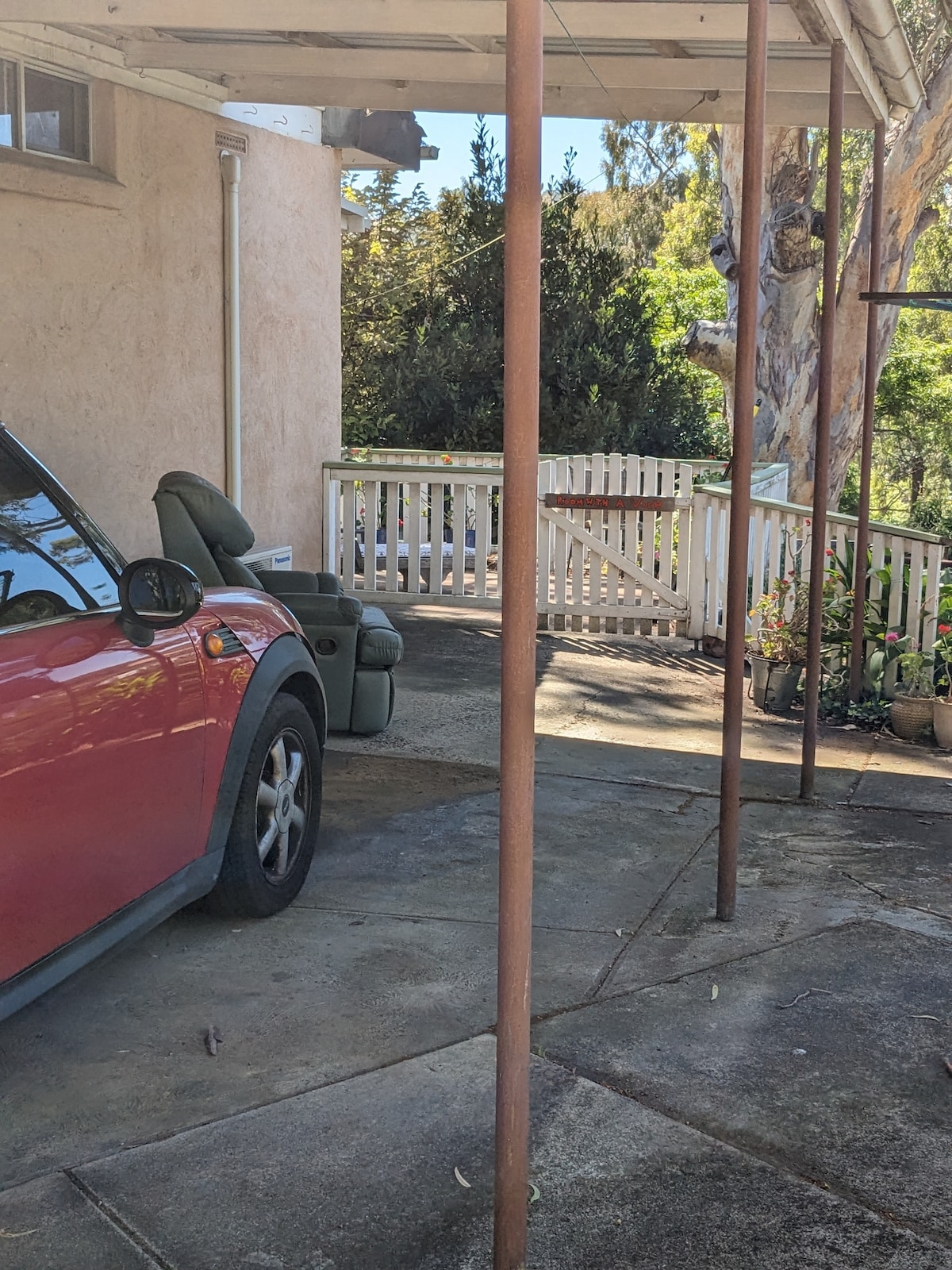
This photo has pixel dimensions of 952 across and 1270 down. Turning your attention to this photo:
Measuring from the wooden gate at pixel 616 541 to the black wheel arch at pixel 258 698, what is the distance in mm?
5674

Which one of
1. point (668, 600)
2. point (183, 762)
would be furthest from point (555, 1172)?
point (668, 600)

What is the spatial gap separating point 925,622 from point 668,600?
8.65 ft

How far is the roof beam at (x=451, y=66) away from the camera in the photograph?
24.3 feet

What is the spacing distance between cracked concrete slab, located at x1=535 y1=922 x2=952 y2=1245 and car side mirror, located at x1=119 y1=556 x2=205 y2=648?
148cm

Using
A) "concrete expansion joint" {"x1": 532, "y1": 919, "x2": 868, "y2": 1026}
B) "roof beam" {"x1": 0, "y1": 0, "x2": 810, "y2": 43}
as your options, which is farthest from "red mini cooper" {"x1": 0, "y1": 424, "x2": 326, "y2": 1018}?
"roof beam" {"x1": 0, "y1": 0, "x2": 810, "y2": 43}

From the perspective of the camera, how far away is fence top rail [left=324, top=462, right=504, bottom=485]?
1118 cm

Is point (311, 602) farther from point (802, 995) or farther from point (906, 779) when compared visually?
point (802, 995)

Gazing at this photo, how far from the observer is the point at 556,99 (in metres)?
8.45

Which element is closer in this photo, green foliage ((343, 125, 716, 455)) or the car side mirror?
the car side mirror

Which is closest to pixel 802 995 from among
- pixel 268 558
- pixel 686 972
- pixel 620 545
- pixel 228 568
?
pixel 686 972

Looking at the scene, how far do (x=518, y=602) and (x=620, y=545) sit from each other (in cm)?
811

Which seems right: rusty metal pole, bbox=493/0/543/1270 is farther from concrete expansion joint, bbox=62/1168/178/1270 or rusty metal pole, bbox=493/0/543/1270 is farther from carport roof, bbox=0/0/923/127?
carport roof, bbox=0/0/923/127

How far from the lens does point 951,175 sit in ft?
101

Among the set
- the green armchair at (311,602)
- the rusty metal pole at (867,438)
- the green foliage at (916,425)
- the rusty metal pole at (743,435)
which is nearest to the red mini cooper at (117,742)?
the rusty metal pole at (743,435)
